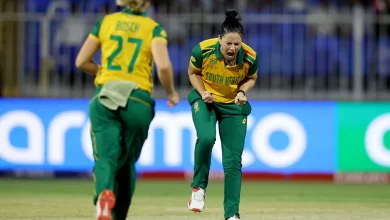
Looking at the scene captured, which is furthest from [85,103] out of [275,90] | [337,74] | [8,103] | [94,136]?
Answer: [94,136]

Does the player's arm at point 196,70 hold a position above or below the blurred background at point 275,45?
above

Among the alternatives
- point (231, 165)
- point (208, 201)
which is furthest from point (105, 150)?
point (208, 201)

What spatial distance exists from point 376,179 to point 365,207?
529 centimetres

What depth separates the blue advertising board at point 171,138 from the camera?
59.5 feet

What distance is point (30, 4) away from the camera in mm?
19562

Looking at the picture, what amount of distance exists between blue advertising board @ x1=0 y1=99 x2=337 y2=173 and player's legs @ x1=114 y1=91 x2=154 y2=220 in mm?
9697

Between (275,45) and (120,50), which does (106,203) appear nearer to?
(120,50)

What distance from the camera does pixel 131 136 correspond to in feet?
27.0

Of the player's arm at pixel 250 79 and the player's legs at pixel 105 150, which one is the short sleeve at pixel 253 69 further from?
the player's legs at pixel 105 150

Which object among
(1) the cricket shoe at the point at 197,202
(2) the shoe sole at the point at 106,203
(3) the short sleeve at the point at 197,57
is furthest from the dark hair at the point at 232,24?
(2) the shoe sole at the point at 106,203

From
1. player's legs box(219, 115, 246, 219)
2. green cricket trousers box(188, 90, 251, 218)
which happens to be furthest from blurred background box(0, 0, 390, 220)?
player's legs box(219, 115, 246, 219)

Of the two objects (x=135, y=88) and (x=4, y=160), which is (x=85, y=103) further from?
(x=135, y=88)

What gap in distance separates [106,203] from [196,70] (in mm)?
3119

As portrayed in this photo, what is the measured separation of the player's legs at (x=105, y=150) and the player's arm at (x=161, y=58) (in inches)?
19.9
